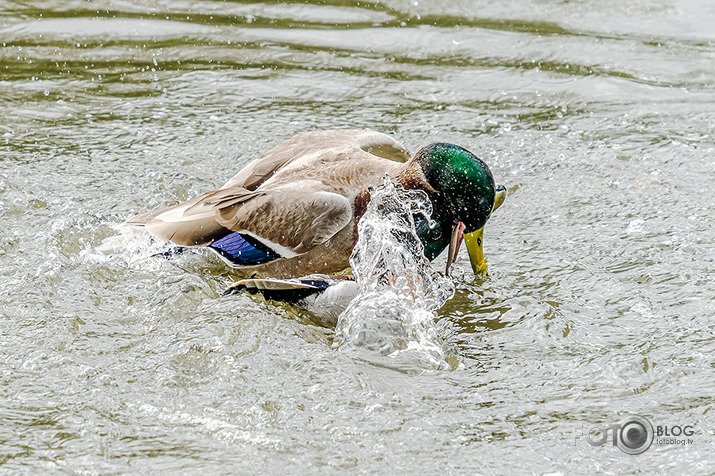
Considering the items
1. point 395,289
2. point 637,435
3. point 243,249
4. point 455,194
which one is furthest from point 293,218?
point 637,435

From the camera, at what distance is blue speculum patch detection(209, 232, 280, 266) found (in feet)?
16.1

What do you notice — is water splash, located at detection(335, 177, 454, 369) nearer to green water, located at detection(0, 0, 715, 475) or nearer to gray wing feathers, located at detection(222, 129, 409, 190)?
green water, located at detection(0, 0, 715, 475)

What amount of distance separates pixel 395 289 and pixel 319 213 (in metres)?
0.53

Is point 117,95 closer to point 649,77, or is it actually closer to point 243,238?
point 243,238

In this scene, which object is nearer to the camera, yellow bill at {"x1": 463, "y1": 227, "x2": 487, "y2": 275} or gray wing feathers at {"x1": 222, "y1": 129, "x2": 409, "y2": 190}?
yellow bill at {"x1": 463, "y1": 227, "x2": 487, "y2": 275}

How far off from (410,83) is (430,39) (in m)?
0.81

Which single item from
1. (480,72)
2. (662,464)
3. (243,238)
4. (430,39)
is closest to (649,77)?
(480,72)

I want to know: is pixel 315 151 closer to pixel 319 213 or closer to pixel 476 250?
pixel 319 213

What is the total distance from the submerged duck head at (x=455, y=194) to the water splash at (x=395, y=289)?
0.28 feet

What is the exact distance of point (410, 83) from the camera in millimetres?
7324

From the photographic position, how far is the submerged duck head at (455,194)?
4699 millimetres

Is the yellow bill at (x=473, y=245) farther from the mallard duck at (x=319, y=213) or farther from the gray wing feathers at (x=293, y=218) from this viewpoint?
the gray wing feathers at (x=293, y=218)

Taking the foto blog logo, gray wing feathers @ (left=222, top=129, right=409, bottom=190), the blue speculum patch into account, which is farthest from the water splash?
the foto blog logo

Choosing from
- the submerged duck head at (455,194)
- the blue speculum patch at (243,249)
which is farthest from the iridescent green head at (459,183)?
the blue speculum patch at (243,249)
